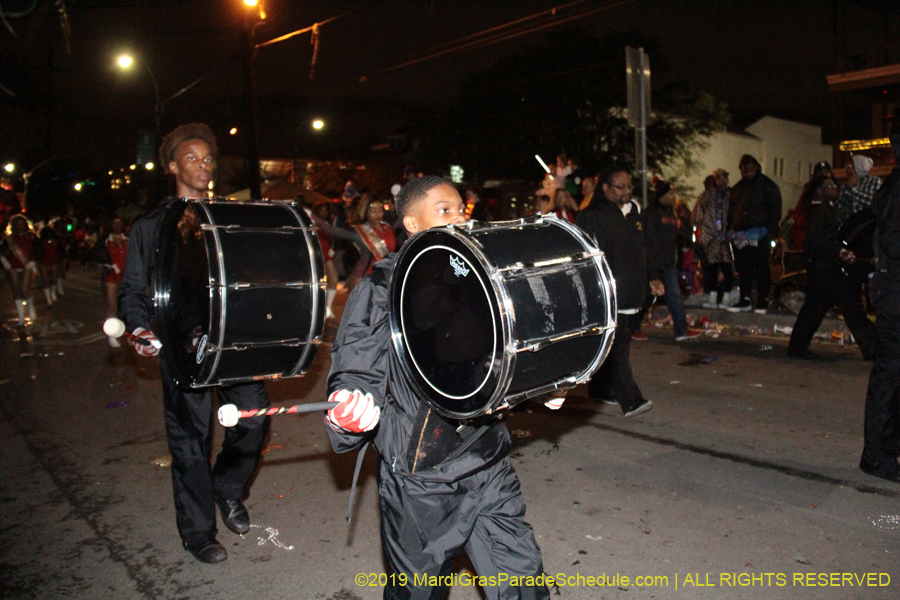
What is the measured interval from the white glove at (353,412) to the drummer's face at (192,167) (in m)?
2.20

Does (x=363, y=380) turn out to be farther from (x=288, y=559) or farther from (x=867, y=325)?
(x=867, y=325)

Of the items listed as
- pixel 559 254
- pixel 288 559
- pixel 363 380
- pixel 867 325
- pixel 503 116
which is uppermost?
pixel 503 116

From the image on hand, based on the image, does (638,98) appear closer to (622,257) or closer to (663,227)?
(663,227)

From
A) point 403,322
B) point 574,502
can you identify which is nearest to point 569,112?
point 574,502

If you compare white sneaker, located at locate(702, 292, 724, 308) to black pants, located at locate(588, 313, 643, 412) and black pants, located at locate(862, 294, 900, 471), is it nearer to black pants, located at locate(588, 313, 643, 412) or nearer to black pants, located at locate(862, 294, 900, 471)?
black pants, located at locate(588, 313, 643, 412)

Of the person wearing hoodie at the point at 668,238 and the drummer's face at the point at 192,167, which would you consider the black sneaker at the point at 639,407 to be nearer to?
the person wearing hoodie at the point at 668,238

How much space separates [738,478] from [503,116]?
3671 cm

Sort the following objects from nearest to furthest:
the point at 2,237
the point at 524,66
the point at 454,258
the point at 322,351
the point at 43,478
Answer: the point at 454,258 < the point at 43,478 < the point at 322,351 < the point at 2,237 < the point at 524,66

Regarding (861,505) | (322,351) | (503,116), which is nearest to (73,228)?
(503,116)

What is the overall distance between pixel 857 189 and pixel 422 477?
645cm

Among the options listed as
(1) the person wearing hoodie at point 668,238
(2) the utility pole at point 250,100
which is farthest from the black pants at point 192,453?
(2) the utility pole at point 250,100

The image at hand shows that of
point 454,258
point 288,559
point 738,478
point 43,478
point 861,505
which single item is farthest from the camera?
point 43,478

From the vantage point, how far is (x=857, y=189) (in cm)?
726

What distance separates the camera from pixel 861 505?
4180 mm
